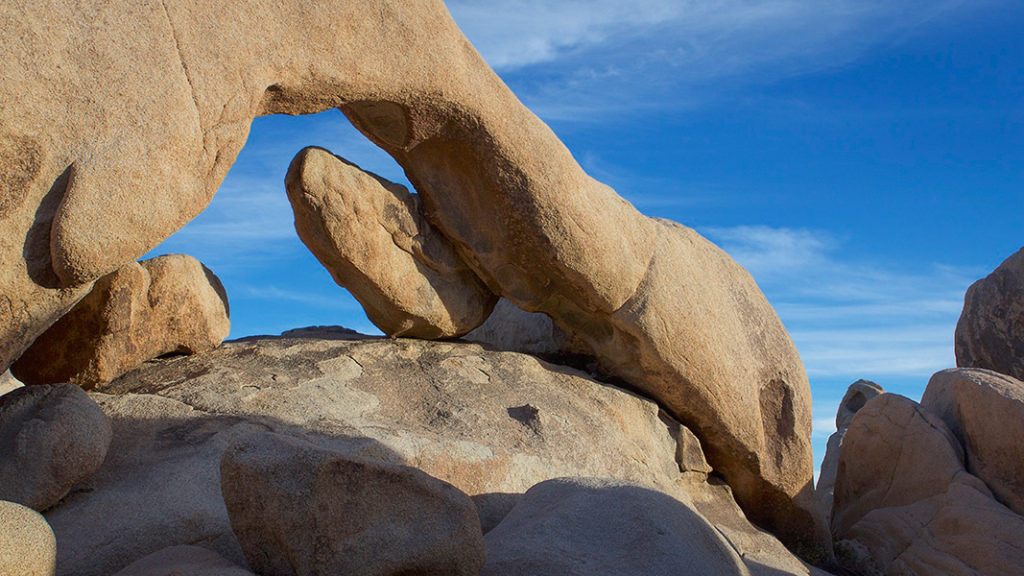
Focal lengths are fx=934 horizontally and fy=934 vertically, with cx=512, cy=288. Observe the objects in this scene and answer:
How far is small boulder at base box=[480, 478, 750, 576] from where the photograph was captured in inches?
118

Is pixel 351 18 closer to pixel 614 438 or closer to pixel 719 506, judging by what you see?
pixel 614 438

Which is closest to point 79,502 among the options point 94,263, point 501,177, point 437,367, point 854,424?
point 94,263

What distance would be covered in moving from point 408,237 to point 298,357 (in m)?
0.85

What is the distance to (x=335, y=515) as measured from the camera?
256cm

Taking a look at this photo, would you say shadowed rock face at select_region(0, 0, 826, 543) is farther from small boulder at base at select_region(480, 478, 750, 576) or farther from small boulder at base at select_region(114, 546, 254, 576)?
small boulder at base at select_region(480, 478, 750, 576)

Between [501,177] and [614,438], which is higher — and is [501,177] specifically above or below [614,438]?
above

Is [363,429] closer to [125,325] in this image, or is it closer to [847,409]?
[125,325]

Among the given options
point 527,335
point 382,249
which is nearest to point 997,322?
point 527,335

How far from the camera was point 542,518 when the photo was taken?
337cm

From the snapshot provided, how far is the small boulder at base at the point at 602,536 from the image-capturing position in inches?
118

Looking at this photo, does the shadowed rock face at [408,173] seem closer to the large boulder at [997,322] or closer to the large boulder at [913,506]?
the large boulder at [913,506]

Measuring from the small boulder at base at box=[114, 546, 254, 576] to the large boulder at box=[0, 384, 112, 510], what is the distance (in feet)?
2.29

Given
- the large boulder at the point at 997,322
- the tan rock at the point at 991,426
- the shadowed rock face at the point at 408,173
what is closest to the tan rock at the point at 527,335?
the shadowed rock face at the point at 408,173

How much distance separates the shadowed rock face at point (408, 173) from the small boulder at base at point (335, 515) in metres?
1.08
